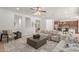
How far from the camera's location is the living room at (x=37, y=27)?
2930 mm

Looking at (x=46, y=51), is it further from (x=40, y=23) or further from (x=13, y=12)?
(x=13, y=12)

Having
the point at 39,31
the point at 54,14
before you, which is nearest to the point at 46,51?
the point at 39,31

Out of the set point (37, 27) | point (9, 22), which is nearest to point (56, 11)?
point (37, 27)

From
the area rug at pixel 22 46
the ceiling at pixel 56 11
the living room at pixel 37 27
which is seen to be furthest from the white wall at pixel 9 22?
the area rug at pixel 22 46

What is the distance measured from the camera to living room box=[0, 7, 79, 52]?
2.93m

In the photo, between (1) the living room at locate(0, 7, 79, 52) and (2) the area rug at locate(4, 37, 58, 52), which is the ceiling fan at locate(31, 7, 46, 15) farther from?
(2) the area rug at locate(4, 37, 58, 52)

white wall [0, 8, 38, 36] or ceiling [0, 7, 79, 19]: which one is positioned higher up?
ceiling [0, 7, 79, 19]

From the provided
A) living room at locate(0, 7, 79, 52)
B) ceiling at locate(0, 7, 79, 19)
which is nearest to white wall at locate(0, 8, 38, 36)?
living room at locate(0, 7, 79, 52)

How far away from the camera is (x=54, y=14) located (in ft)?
9.73

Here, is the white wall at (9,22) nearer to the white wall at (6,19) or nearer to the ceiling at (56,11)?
the white wall at (6,19)

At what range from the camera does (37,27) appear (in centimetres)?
298

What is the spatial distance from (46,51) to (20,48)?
1.96 ft
